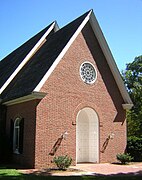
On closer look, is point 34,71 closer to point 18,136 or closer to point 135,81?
point 18,136

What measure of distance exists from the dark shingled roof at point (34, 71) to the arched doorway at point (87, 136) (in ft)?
12.0

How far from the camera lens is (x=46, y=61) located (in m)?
17.9

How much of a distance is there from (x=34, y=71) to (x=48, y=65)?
1.78m

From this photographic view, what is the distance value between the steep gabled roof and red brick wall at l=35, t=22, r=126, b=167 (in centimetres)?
37

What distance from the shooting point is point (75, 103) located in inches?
678

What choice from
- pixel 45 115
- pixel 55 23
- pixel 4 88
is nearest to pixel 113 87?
pixel 45 115

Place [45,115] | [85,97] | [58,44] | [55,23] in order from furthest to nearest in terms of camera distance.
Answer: [55,23] < [58,44] < [85,97] < [45,115]

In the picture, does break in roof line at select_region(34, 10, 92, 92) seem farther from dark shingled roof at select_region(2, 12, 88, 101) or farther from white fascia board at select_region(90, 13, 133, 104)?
white fascia board at select_region(90, 13, 133, 104)

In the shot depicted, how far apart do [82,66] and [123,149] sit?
613 centimetres

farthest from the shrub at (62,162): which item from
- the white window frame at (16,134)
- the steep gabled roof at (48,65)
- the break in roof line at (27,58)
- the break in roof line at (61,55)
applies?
the break in roof line at (27,58)

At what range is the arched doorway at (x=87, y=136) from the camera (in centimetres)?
1808

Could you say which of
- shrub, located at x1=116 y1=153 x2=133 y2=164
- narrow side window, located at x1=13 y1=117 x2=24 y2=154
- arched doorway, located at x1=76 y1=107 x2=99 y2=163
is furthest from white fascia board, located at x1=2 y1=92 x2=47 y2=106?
shrub, located at x1=116 y1=153 x2=133 y2=164

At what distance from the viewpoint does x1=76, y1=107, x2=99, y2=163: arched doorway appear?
1808 centimetres

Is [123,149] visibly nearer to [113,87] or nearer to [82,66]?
[113,87]
